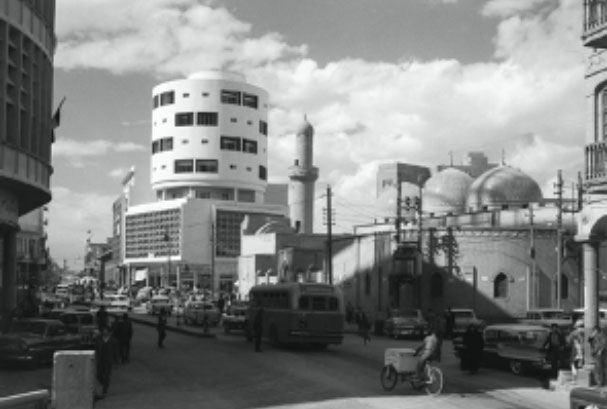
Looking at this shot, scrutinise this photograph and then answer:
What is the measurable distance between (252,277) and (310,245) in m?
7.01

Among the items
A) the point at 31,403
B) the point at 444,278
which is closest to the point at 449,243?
the point at 444,278

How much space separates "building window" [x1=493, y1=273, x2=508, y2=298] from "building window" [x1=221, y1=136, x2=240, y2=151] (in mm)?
79640

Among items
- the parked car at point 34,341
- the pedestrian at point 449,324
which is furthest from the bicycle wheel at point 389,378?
the pedestrian at point 449,324

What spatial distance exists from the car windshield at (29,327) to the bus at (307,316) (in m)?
9.08

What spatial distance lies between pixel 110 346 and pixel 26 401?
1123 cm

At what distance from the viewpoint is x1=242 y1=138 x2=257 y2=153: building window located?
127938mm

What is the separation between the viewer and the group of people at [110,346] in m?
17.8

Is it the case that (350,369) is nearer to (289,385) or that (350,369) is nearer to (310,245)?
(289,385)

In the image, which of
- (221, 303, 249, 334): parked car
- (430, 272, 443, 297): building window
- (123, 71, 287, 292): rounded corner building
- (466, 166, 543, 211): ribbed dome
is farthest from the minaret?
(221, 303, 249, 334): parked car

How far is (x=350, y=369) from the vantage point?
2339cm

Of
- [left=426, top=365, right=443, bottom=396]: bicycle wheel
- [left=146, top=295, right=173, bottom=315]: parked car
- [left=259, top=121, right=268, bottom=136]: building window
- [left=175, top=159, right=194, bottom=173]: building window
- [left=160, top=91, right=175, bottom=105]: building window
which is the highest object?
[left=160, top=91, right=175, bottom=105]: building window

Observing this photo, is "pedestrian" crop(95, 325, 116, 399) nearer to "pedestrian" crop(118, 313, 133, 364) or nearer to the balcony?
"pedestrian" crop(118, 313, 133, 364)

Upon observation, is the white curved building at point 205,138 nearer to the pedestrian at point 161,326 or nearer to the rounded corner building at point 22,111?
the rounded corner building at point 22,111

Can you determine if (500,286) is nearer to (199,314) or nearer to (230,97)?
(199,314)
